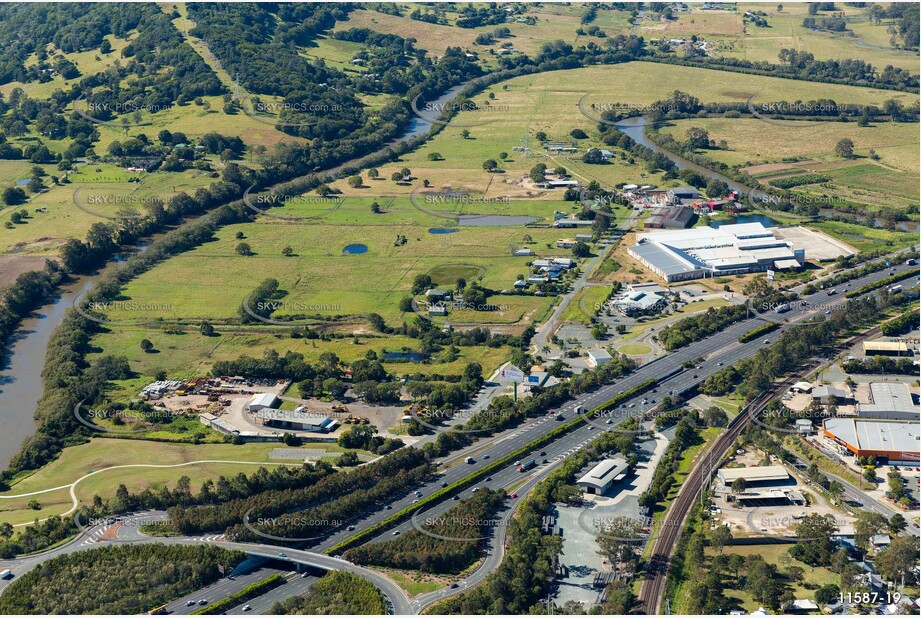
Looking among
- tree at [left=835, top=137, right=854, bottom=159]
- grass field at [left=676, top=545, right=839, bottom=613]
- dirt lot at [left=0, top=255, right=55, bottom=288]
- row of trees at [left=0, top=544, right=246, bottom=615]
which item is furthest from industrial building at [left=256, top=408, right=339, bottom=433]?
tree at [left=835, top=137, right=854, bottom=159]

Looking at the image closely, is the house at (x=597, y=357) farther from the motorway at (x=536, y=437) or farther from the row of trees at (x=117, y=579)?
the row of trees at (x=117, y=579)

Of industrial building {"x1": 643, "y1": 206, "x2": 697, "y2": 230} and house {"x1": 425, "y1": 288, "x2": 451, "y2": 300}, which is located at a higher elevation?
industrial building {"x1": 643, "y1": 206, "x2": 697, "y2": 230}

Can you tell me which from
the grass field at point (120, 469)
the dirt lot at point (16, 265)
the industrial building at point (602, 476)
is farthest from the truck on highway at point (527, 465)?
the dirt lot at point (16, 265)

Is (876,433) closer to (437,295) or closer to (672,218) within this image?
(437,295)

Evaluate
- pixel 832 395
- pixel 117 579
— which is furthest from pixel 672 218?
pixel 117 579

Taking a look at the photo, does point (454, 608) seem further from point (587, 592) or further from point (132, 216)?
point (132, 216)

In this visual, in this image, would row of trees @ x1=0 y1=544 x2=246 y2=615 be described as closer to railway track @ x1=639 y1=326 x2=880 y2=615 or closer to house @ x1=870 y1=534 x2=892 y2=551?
railway track @ x1=639 y1=326 x2=880 y2=615
